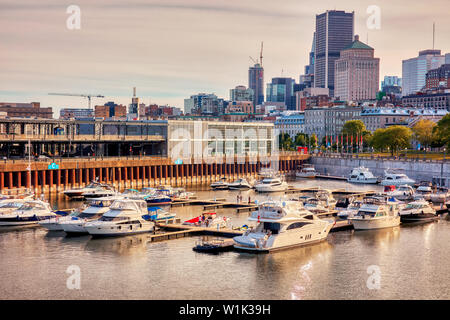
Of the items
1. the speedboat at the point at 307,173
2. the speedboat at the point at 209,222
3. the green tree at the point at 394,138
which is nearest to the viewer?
the speedboat at the point at 209,222

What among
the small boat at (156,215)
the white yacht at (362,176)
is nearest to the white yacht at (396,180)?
the white yacht at (362,176)

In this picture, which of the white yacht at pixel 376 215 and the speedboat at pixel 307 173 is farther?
the speedboat at pixel 307 173

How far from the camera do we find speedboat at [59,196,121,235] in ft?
236

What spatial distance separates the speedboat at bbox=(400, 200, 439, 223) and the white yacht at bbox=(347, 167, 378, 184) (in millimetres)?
58316

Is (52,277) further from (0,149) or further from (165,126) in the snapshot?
(165,126)

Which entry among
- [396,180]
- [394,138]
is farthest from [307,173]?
[394,138]

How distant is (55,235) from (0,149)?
2900 inches

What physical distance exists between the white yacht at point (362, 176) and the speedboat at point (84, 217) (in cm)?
7855

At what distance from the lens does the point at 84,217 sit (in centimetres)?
7488

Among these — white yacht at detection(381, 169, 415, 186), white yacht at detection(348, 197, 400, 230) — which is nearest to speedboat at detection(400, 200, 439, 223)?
white yacht at detection(348, 197, 400, 230)

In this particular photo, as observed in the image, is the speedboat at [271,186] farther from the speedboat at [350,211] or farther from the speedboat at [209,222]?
the speedboat at [209,222]

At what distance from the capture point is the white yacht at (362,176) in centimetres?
14375
